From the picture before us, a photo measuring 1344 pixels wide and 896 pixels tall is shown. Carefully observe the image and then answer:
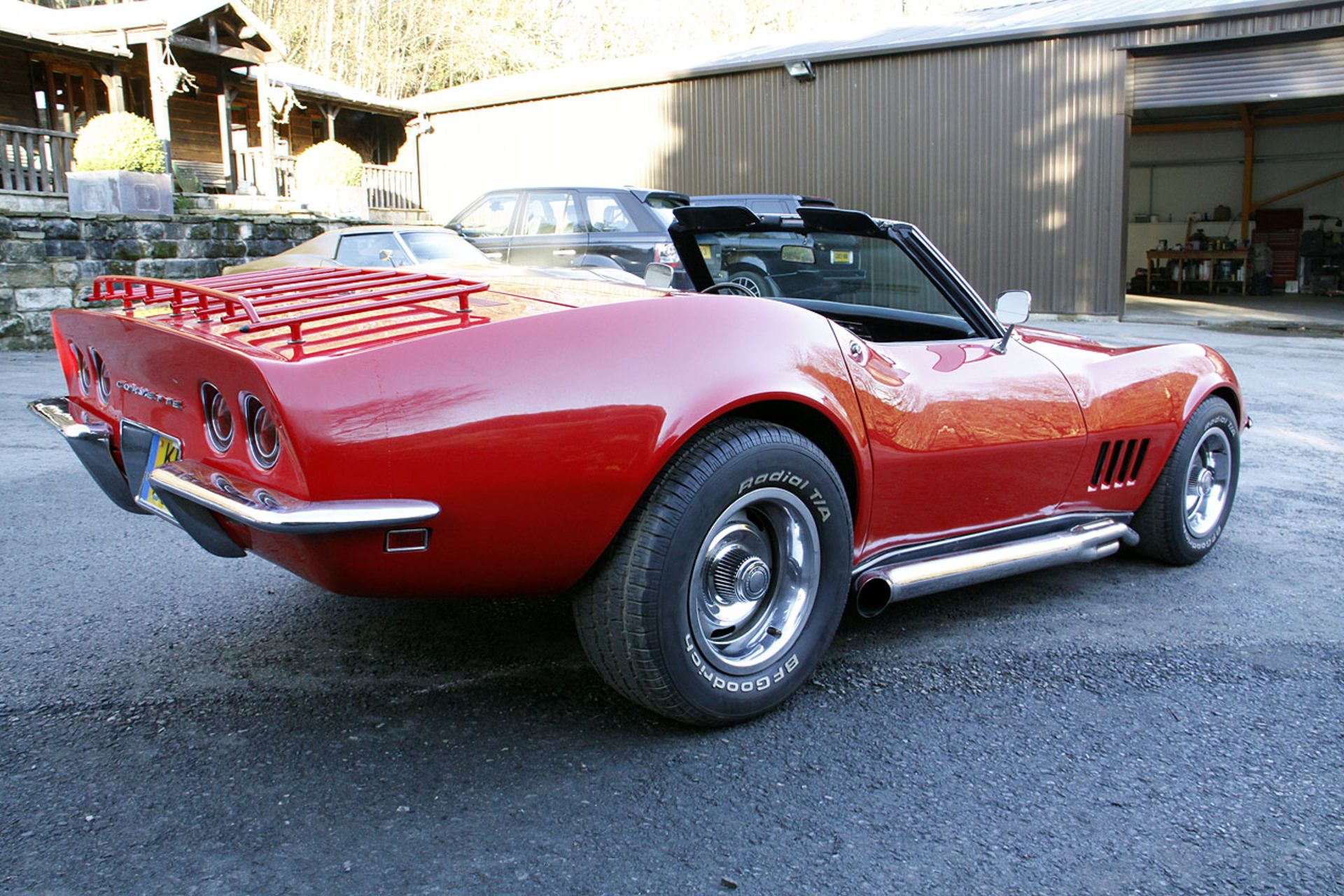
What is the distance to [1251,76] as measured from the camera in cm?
1399

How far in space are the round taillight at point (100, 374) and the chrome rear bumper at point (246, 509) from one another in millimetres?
390

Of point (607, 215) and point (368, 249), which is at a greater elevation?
point (607, 215)

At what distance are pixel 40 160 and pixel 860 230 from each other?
14.1 m

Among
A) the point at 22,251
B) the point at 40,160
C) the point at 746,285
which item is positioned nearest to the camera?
the point at 746,285

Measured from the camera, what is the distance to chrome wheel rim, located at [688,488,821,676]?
8.09 feet

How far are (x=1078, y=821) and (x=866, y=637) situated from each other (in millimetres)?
1065

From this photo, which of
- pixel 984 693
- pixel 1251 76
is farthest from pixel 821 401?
pixel 1251 76

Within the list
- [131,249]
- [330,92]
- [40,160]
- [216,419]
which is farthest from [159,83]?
[216,419]

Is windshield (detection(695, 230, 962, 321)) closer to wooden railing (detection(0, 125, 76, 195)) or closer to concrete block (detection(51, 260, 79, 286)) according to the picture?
concrete block (detection(51, 260, 79, 286))

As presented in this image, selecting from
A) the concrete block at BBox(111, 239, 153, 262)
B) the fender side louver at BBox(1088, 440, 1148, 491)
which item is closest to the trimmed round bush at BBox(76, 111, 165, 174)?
the concrete block at BBox(111, 239, 153, 262)

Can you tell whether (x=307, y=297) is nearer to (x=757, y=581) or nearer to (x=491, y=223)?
(x=757, y=581)

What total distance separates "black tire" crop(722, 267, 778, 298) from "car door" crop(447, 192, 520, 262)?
25.6ft

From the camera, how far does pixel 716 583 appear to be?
2508mm

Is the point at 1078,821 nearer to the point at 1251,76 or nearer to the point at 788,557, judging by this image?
the point at 788,557
